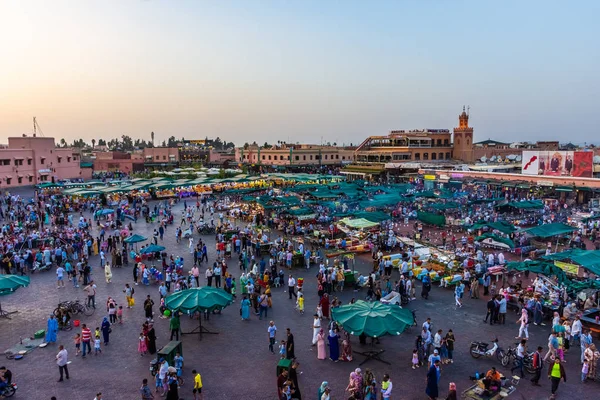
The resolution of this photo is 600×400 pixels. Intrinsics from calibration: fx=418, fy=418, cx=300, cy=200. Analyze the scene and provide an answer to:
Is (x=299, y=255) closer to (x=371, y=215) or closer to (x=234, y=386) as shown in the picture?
(x=371, y=215)

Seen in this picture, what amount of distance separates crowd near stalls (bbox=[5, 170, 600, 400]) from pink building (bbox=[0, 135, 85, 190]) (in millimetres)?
15062

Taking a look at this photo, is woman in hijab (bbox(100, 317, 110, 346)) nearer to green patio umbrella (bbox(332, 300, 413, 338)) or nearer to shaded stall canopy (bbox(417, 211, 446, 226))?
green patio umbrella (bbox(332, 300, 413, 338))

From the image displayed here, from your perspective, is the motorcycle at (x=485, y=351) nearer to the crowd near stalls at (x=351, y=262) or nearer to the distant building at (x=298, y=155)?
the crowd near stalls at (x=351, y=262)

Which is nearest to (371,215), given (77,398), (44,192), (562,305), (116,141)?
(562,305)

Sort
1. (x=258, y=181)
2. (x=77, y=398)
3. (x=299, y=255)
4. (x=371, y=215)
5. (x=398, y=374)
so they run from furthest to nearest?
(x=258, y=181)
(x=371, y=215)
(x=299, y=255)
(x=398, y=374)
(x=77, y=398)

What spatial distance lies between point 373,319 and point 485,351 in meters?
3.36

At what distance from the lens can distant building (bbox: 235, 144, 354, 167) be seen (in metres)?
75.1

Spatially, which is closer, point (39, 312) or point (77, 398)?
point (77, 398)

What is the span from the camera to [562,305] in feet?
44.3

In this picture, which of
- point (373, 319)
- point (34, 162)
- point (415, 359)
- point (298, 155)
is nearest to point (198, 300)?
point (373, 319)

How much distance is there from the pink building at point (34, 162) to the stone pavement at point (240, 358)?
43946 millimetres

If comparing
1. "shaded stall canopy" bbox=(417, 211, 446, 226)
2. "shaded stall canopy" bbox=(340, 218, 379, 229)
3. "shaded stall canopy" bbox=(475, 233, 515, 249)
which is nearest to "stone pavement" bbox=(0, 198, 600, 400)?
"shaded stall canopy" bbox=(475, 233, 515, 249)

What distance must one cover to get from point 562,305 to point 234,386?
10722 millimetres

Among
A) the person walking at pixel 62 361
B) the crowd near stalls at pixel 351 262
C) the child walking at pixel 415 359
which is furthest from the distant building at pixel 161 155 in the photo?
the child walking at pixel 415 359
